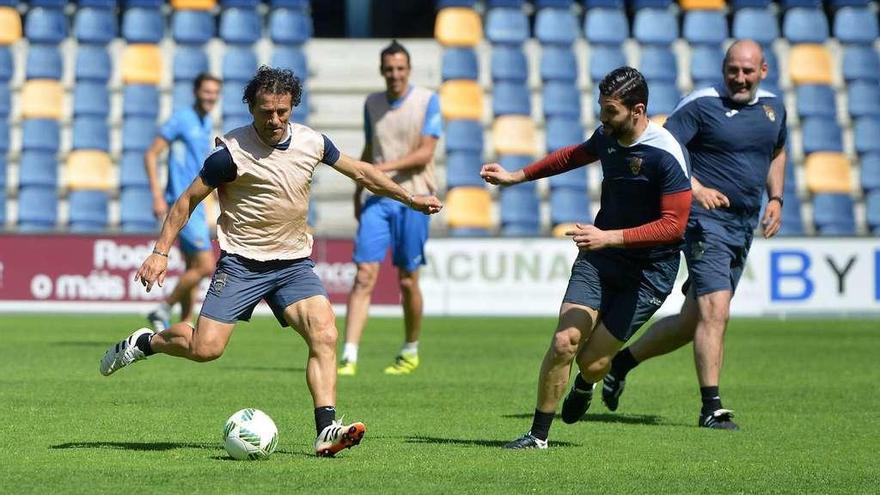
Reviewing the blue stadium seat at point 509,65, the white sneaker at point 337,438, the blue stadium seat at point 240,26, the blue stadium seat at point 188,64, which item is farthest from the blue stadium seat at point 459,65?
the white sneaker at point 337,438

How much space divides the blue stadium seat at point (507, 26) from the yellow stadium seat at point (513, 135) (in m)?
1.59

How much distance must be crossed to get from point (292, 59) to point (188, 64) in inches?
60.4

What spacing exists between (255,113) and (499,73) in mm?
16195

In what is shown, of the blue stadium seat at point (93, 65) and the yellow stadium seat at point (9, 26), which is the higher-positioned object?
the yellow stadium seat at point (9, 26)

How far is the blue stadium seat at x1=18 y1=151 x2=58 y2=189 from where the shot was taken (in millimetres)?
22062

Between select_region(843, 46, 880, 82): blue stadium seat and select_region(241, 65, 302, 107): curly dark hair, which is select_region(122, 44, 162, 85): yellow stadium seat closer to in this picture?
select_region(843, 46, 880, 82): blue stadium seat

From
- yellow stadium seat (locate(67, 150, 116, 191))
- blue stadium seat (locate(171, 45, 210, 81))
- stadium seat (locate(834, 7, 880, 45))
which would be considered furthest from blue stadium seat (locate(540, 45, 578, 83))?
yellow stadium seat (locate(67, 150, 116, 191))

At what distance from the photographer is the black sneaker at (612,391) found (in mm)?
9906

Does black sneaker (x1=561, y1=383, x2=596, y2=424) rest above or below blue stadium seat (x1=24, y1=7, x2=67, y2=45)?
below

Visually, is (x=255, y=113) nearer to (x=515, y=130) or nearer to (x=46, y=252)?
(x=46, y=252)

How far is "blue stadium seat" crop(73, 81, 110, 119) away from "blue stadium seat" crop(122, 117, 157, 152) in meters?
0.49

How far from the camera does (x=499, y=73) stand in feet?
77.7

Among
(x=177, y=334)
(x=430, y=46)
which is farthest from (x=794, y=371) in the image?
(x=430, y=46)

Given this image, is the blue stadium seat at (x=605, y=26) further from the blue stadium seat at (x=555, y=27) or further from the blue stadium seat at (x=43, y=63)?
the blue stadium seat at (x=43, y=63)
